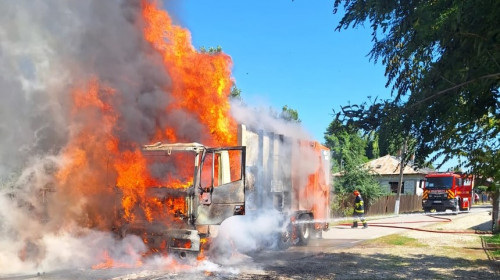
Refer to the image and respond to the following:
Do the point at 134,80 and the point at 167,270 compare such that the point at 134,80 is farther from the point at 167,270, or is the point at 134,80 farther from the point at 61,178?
the point at 167,270

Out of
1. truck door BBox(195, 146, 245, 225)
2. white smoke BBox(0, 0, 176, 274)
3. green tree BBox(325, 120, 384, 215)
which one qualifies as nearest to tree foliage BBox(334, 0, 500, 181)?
truck door BBox(195, 146, 245, 225)

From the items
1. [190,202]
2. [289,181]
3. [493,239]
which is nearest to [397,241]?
[493,239]

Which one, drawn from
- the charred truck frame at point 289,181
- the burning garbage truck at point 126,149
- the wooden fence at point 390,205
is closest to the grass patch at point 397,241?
the charred truck frame at point 289,181

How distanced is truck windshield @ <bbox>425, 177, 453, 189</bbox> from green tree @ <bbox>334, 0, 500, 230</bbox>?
996 inches

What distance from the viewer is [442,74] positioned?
5922 millimetres

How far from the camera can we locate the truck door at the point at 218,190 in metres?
7.90

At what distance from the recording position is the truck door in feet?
25.9

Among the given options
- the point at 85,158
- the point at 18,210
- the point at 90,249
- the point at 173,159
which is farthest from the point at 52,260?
the point at 173,159

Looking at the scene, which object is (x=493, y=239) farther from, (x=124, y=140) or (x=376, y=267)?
(x=124, y=140)

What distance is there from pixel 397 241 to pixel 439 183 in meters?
18.8

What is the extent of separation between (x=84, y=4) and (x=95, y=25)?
54cm

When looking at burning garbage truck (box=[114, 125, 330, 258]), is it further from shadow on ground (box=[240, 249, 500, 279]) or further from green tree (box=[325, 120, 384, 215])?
green tree (box=[325, 120, 384, 215])

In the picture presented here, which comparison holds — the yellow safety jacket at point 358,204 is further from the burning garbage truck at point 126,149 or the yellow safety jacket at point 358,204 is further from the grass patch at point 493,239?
the burning garbage truck at point 126,149

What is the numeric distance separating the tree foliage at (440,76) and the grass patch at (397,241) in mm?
6679
